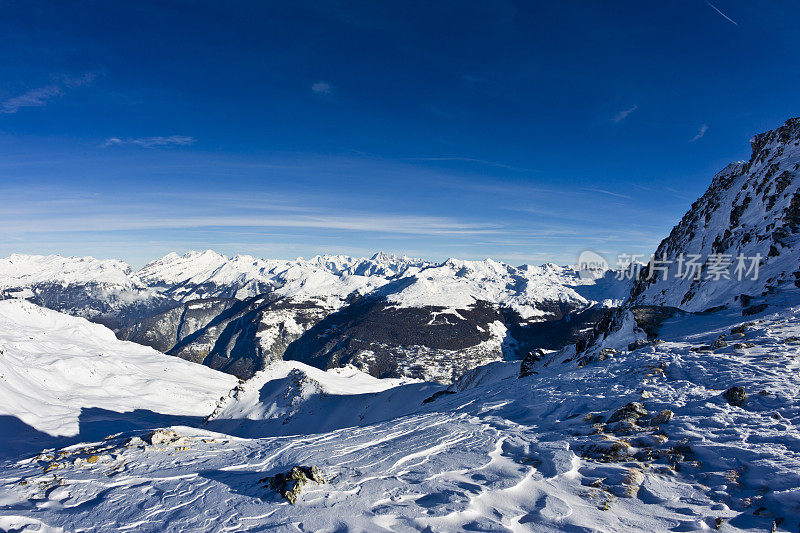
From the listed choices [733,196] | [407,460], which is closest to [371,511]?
[407,460]

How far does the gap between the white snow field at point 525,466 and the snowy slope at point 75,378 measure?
60541 millimetres

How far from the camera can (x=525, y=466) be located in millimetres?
10172

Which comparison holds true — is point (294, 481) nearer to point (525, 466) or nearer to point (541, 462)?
point (525, 466)

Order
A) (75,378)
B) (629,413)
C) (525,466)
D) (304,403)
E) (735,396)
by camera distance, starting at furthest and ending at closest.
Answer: (75,378) < (304,403) < (629,413) < (735,396) < (525,466)

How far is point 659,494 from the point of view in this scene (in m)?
7.77

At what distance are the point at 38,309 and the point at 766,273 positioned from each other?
213 m

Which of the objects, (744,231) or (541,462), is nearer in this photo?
(541,462)

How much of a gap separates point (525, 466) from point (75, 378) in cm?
11684

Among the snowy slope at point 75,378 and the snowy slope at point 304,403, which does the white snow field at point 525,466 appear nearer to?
the snowy slope at point 304,403

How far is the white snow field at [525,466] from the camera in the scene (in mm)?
7394

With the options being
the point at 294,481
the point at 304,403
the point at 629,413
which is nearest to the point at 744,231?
the point at 629,413

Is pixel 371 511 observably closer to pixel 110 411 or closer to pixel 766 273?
pixel 766 273

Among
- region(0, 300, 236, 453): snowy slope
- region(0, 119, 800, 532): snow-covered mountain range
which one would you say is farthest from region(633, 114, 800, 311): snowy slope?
region(0, 300, 236, 453): snowy slope

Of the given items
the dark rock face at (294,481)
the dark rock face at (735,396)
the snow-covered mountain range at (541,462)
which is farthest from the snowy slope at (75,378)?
the dark rock face at (735,396)
